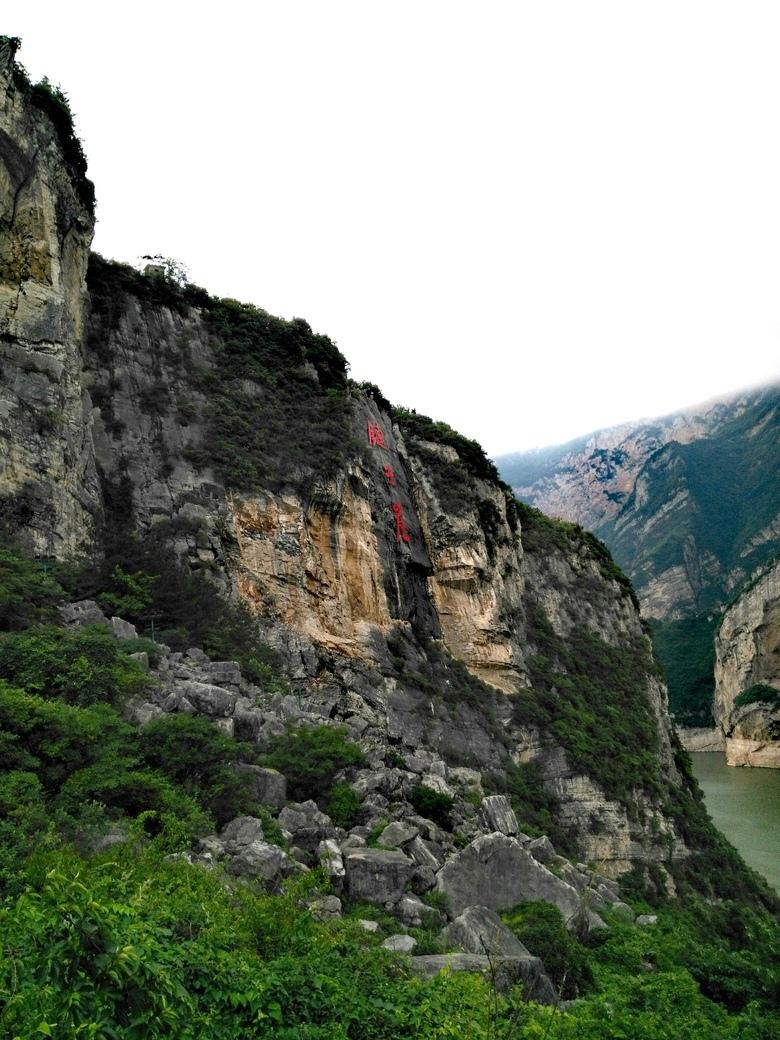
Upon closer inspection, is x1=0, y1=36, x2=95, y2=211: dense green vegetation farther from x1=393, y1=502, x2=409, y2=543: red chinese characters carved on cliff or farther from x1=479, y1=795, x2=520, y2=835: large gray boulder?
x1=479, y1=795, x2=520, y2=835: large gray boulder

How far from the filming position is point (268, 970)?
4895 millimetres

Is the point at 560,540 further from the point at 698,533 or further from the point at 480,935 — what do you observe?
the point at 698,533

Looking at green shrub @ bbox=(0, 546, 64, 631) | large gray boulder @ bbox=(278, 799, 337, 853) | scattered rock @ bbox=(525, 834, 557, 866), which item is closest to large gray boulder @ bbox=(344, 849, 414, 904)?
large gray boulder @ bbox=(278, 799, 337, 853)

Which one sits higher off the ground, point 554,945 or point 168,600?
point 168,600

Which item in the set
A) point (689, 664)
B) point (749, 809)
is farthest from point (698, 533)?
point (749, 809)

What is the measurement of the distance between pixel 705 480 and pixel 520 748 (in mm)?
152159

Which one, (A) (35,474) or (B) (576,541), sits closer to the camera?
(A) (35,474)

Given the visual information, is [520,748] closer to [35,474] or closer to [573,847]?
[573,847]

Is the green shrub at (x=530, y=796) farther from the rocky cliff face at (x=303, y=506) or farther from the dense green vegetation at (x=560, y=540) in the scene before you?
the dense green vegetation at (x=560, y=540)

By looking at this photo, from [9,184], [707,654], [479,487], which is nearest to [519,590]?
[479,487]

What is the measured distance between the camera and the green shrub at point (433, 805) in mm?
14062

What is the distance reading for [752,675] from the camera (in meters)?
80.2

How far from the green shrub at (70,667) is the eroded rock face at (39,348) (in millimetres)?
5539

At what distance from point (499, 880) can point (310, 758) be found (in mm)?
4229
